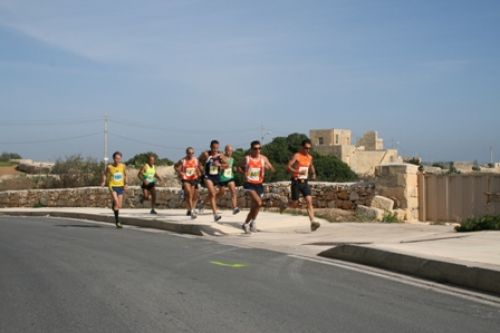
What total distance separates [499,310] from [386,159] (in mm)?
58412

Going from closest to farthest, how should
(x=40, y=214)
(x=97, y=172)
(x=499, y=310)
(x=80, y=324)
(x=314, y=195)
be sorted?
(x=80, y=324), (x=499, y=310), (x=314, y=195), (x=40, y=214), (x=97, y=172)

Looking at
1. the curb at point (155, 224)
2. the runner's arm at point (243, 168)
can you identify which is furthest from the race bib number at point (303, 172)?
the curb at point (155, 224)

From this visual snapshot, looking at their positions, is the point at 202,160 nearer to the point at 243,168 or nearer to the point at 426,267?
the point at 243,168

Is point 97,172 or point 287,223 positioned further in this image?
point 97,172

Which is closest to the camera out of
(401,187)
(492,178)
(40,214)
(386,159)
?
(492,178)

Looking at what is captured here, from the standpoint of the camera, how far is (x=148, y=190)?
1964cm

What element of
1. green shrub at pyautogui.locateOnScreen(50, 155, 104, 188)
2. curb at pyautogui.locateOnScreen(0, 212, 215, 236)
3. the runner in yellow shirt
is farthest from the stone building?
the runner in yellow shirt

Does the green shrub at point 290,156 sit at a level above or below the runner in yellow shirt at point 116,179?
above

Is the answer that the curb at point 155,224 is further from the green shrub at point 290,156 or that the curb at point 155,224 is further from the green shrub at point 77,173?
the green shrub at point 290,156

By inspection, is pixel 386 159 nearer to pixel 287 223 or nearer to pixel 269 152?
pixel 269 152

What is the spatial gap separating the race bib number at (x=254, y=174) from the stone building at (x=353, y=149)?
4789 centimetres

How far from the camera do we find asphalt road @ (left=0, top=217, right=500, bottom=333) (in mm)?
6034

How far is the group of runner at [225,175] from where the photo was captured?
14.0 m

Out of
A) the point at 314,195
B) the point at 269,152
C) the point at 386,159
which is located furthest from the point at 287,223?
the point at 386,159
